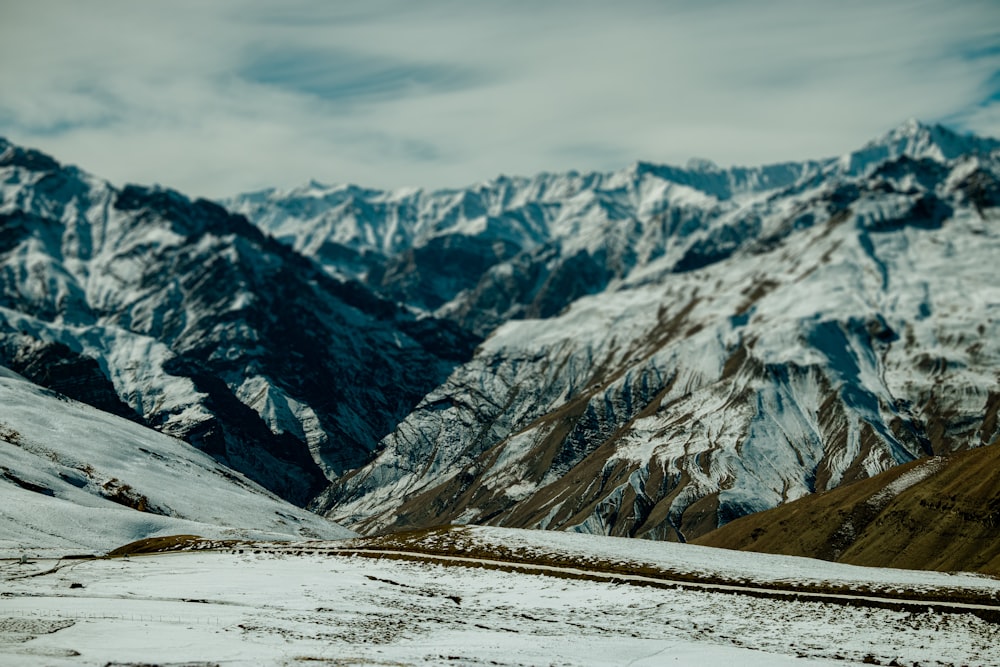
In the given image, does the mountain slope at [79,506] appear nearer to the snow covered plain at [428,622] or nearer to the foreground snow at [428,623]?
the snow covered plain at [428,622]

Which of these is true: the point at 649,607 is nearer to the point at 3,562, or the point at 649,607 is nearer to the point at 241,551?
the point at 241,551

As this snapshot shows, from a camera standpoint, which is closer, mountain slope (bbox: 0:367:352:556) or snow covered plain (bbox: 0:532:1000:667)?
snow covered plain (bbox: 0:532:1000:667)

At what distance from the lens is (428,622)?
209ft

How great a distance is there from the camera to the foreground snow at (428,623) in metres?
53.8

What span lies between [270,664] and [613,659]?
20.8m

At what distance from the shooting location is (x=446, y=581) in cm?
7881

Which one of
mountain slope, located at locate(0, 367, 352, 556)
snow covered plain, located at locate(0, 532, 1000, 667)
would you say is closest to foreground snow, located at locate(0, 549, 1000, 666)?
snow covered plain, located at locate(0, 532, 1000, 667)

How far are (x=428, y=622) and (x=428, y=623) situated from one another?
0.31 m

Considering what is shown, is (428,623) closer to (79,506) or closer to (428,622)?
(428,622)

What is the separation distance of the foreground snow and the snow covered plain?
0.15m

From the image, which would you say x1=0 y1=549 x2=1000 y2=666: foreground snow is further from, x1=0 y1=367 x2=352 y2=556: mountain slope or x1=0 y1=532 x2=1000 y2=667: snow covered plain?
x1=0 y1=367 x2=352 y2=556: mountain slope

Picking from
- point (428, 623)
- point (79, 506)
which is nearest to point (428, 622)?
point (428, 623)

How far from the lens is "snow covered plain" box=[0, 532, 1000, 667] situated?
53844 millimetres

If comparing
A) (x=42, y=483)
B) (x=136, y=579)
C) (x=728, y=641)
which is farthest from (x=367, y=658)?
(x=42, y=483)
